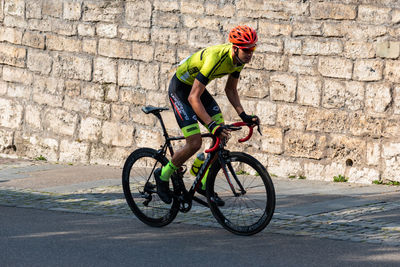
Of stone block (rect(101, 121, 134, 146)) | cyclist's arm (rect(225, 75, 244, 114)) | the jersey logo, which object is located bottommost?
stone block (rect(101, 121, 134, 146))

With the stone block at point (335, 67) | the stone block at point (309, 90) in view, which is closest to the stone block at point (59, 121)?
the stone block at point (309, 90)

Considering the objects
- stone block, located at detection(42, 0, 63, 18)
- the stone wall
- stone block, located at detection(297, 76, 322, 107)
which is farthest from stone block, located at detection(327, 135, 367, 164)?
stone block, located at detection(42, 0, 63, 18)

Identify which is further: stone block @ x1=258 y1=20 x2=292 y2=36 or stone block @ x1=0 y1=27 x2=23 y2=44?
stone block @ x1=0 y1=27 x2=23 y2=44

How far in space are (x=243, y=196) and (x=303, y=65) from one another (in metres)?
3.72

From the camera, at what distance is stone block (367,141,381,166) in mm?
9594

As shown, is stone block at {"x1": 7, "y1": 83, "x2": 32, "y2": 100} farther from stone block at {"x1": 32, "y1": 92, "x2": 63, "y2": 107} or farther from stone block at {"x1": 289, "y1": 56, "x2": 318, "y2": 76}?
stone block at {"x1": 289, "y1": 56, "x2": 318, "y2": 76}

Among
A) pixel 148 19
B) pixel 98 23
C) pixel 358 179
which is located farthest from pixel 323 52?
pixel 98 23

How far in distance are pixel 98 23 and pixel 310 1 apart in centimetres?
344

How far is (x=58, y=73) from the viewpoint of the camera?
12.3 metres

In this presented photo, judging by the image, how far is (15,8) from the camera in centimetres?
1265

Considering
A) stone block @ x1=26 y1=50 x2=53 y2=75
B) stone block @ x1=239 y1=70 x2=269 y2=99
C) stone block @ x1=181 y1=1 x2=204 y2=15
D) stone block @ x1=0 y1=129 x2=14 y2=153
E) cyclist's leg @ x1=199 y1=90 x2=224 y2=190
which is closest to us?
cyclist's leg @ x1=199 y1=90 x2=224 y2=190

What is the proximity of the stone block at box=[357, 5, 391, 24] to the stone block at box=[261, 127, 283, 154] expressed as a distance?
1.81 meters

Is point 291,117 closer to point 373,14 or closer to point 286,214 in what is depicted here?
point 373,14

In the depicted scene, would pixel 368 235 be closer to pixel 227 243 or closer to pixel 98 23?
pixel 227 243
